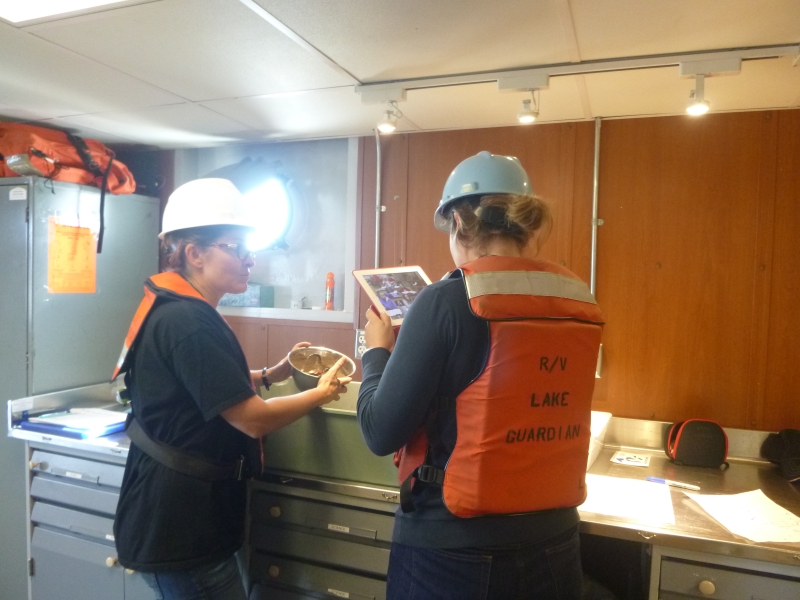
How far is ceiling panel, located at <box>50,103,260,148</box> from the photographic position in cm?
235

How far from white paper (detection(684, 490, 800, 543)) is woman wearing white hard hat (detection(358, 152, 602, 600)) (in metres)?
0.60

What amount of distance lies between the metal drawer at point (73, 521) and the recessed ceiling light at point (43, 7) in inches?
62.2

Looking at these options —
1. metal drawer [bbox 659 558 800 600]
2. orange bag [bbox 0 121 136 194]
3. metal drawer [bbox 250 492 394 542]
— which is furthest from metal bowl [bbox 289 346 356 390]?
orange bag [bbox 0 121 136 194]

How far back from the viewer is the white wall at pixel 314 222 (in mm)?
2707

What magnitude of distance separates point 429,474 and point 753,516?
3.39 feet

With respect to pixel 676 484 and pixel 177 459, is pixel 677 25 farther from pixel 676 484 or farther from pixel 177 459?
pixel 177 459

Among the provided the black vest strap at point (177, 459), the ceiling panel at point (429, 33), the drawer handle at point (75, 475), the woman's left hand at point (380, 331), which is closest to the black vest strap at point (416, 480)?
the woman's left hand at point (380, 331)

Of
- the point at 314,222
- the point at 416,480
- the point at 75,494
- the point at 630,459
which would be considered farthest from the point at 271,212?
the point at 416,480

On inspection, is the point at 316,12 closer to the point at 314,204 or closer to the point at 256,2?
the point at 256,2

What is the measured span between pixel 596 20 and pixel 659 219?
97 cm

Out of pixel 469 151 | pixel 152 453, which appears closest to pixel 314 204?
pixel 469 151

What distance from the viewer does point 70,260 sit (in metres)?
2.54

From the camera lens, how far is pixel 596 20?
1.43m

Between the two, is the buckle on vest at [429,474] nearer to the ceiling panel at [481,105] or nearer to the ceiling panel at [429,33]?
the ceiling panel at [429,33]
